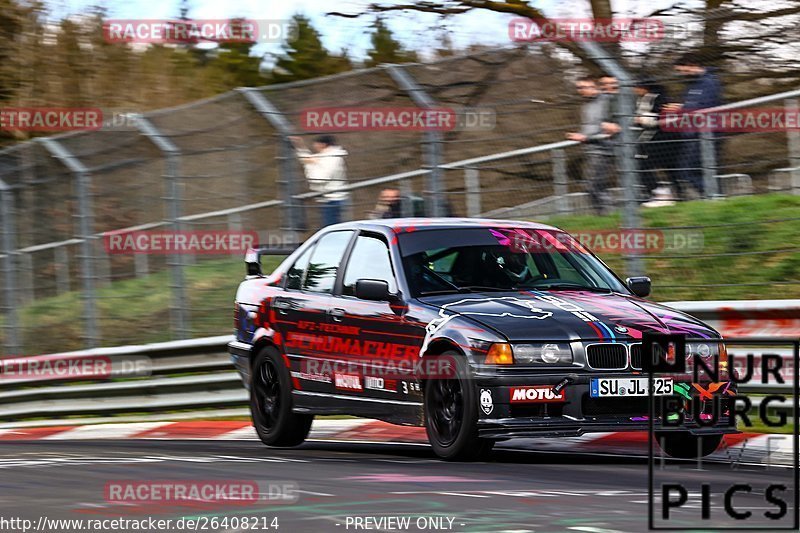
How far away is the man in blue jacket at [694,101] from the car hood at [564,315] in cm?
265

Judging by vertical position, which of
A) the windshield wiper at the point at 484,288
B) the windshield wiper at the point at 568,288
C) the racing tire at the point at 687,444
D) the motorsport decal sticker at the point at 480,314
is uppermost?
the windshield wiper at the point at 484,288

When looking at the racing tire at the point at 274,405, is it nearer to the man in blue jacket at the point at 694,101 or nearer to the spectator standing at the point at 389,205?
the spectator standing at the point at 389,205

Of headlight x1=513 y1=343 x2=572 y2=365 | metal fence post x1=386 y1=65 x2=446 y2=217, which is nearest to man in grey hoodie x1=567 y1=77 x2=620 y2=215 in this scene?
metal fence post x1=386 y1=65 x2=446 y2=217

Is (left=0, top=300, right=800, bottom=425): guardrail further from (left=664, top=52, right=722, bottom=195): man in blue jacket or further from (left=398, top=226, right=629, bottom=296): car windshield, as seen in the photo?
(left=664, top=52, right=722, bottom=195): man in blue jacket

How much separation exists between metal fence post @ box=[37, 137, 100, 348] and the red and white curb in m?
1.39

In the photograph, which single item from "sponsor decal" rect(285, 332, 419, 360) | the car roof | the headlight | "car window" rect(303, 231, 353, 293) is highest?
the car roof

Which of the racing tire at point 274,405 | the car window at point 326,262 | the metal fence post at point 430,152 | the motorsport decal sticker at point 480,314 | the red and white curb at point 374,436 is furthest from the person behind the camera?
the metal fence post at point 430,152

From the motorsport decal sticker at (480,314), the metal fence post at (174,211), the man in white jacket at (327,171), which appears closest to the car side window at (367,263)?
the motorsport decal sticker at (480,314)

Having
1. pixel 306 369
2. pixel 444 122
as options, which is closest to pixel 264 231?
pixel 444 122

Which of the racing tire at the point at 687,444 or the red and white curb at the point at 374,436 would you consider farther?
the red and white curb at the point at 374,436

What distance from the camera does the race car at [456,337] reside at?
8852 mm

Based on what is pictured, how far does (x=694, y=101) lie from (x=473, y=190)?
2.30m

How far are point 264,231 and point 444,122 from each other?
2565 millimetres

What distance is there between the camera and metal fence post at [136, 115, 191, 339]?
15.2m
